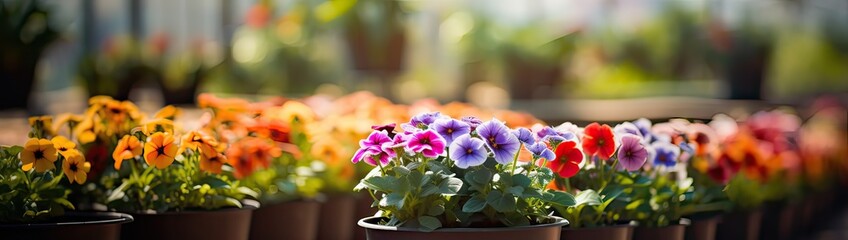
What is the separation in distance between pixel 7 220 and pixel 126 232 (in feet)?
0.89

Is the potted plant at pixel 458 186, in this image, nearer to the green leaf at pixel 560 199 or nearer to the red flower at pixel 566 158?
the green leaf at pixel 560 199

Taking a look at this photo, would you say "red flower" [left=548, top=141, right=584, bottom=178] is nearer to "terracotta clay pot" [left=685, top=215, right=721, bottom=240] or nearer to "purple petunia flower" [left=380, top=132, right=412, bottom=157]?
"purple petunia flower" [left=380, top=132, right=412, bottom=157]

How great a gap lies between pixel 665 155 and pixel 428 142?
34.4 inches

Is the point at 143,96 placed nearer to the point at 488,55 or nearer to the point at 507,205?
the point at 488,55

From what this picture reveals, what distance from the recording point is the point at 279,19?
7.18 meters

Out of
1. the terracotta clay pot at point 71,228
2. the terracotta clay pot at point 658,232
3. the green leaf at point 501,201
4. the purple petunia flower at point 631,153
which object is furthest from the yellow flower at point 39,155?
the terracotta clay pot at point 658,232

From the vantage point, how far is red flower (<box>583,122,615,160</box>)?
2.38 meters

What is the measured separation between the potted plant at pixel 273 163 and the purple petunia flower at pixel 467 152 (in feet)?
3.05

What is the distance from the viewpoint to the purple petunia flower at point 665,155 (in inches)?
105

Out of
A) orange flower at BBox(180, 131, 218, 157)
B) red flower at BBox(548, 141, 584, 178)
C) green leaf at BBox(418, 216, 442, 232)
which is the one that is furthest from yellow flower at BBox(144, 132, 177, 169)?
red flower at BBox(548, 141, 584, 178)

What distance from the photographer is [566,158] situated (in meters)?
2.25

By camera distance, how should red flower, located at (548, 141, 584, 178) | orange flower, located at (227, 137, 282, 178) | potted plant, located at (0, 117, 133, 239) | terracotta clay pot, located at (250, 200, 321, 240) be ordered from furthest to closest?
1. terracotta clay pot, located at (250, 200, 321, 240)
2. orange flower, located at (227, 137, 282, 178)
3. red flower, located at (548, 141, 584, 178)
4. potted plant, located at (0, 117, 133, 239)

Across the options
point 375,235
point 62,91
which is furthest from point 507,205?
point 62,91

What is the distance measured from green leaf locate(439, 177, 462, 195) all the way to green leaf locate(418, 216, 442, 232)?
47 mm
